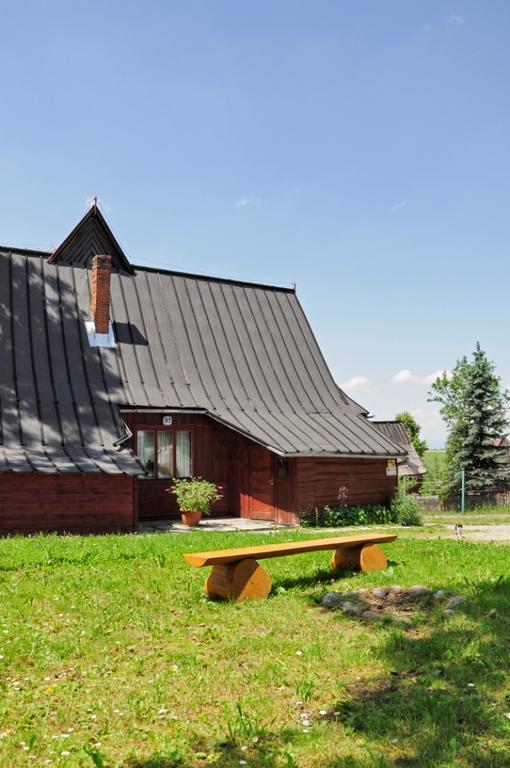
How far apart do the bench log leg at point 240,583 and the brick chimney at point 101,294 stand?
44.1 feet

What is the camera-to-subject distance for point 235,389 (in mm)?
21391

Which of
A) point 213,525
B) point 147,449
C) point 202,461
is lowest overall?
point 213,525

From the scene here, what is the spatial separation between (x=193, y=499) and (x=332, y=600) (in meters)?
10.6

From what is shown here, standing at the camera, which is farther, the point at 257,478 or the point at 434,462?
the point at 434,462

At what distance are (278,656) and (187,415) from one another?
567 inches

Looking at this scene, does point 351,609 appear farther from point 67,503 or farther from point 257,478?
point 257,478

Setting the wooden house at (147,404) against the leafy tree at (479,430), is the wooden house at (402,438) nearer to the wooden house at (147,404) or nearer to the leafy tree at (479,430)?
the leafy tree at (479,430)

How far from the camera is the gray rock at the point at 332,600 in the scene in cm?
770

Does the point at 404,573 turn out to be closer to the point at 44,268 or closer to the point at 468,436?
the point at 44,268

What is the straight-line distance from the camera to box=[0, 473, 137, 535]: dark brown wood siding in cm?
1550

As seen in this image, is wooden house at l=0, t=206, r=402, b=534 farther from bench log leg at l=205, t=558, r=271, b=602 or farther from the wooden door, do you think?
bench log leg at l=205, t=558, r=271, b=602

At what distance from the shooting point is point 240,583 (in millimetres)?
8094

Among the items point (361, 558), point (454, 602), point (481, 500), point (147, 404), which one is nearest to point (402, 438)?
point (481, 500)

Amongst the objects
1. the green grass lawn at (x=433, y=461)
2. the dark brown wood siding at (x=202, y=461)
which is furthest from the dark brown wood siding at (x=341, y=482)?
the green grass lawn at (x=433, y=461)
